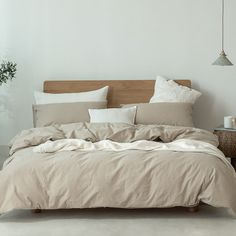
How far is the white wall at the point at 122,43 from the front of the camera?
5965 mm

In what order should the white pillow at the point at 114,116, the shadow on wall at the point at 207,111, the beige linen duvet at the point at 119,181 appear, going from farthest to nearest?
the shadow on wall at the point at 207,111 < the white pillow at the point at 114,116 < the beige linen duvet at the point at 119,181

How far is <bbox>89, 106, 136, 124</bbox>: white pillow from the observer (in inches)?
206

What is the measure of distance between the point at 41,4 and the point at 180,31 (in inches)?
65.7

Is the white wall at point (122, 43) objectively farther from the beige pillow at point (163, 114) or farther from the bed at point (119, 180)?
the bed at point (119, 180)

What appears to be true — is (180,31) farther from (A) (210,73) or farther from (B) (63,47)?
(B) (63,47)

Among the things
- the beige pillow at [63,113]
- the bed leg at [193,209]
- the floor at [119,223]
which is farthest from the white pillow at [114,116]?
the bed leg at [193,209]

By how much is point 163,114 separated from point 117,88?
84 centimetres

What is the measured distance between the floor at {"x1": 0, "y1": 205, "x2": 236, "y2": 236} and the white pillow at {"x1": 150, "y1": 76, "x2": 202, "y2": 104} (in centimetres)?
173

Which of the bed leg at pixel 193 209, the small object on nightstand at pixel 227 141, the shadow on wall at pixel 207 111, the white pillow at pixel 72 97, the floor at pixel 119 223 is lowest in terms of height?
the floor at pixel 119 223

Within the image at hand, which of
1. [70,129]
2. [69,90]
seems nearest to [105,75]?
[69,90]

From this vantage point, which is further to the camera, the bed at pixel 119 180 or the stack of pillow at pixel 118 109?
the stack of pillow at pixel 118 109

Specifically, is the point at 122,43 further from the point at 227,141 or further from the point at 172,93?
the point at 227,141

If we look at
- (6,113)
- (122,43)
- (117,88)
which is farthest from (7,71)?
(122,43)

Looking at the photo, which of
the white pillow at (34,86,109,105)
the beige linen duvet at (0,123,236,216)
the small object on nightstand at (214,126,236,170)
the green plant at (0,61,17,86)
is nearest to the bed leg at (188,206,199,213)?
the beige linen duvet at (0,123,236,216)
